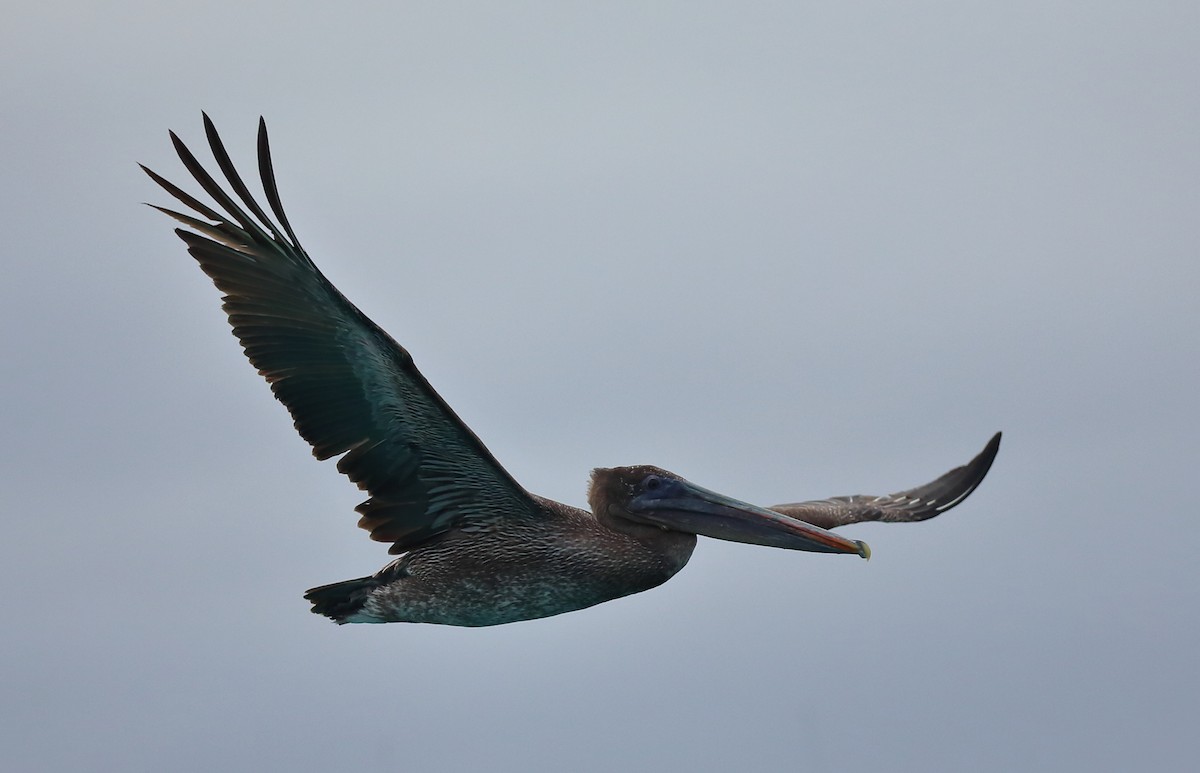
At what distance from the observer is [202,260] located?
11.6 m

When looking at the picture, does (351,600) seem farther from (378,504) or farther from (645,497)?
(645,497)

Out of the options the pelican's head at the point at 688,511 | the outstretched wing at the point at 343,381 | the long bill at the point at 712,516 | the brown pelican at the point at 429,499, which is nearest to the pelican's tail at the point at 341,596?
the brown pelican at the point at 429,499

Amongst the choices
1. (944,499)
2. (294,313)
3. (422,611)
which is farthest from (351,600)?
(944,499)

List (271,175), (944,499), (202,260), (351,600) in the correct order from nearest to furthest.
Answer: (271,175)
(202,260)
(351,600)
(944,499)

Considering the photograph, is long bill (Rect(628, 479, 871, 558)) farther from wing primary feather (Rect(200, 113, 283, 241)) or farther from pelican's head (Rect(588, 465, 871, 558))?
wing primary feather (Rect(200, 113, 283, 241))

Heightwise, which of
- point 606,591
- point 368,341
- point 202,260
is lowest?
point 606,591

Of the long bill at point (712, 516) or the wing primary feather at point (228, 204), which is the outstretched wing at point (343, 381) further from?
the long bill at point (712, 516)

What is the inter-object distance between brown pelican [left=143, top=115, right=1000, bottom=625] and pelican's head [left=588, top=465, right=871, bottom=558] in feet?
0.03

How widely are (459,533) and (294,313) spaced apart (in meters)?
2.07

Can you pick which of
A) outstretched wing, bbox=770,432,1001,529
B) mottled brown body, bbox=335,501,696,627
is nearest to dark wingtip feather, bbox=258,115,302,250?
mottled brown body, bbox=335,501,696,627

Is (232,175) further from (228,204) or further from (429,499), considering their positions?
(429,499)

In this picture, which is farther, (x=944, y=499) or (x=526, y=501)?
(x=944, y=499)

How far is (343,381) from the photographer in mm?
11633

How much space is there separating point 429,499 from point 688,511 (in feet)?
6.18
